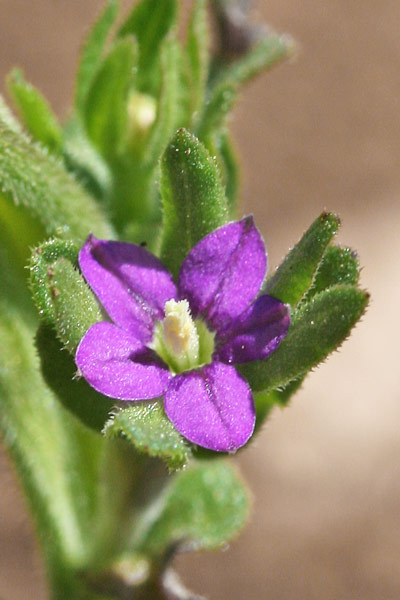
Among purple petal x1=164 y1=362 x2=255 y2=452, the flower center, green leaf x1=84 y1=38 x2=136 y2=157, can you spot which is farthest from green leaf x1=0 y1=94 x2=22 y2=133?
purple petal x1=164 y1=362 x2=255 y2=452

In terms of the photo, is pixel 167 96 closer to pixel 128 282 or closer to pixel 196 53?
pixel 196 53

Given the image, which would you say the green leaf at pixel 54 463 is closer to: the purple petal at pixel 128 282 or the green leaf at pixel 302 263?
the purple petal at pixel 128 282

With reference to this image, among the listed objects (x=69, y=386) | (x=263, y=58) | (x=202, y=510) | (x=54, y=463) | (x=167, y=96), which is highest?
(x=263, y=58)

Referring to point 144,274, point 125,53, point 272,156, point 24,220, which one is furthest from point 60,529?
point 272,156

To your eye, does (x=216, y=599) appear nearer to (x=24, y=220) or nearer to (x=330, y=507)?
(x=330, y=507)

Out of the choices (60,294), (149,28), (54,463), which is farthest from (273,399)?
(149,28)

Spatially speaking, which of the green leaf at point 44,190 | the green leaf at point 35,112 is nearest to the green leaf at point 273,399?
the green leaf at point 44,190

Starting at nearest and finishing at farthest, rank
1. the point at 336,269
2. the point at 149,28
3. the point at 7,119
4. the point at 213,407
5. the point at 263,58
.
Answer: the point at 213,407 < the point at 336,269 < the point at 7,119 < the point at 149,28 < the point at 263,58
